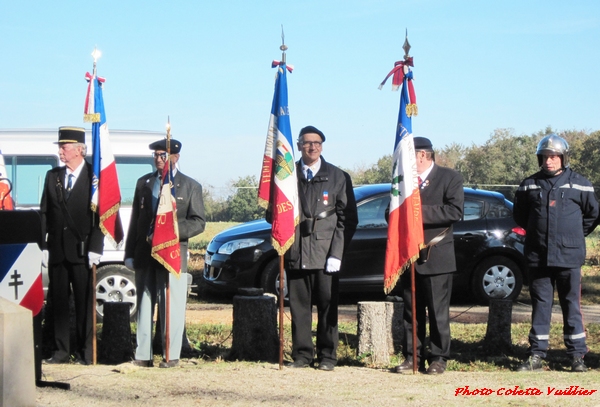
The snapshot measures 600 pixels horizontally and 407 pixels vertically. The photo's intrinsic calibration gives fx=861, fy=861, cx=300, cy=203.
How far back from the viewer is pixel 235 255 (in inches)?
515

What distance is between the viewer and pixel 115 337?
8945mm

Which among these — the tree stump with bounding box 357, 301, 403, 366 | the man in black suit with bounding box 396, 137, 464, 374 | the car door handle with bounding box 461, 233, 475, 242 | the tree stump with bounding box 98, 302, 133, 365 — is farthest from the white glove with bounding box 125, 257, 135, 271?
the car door handle with bounding box 461, 233, 475, 242

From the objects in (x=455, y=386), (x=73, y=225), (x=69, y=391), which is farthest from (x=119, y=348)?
(x=455, y=386)

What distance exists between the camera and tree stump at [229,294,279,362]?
861 cm

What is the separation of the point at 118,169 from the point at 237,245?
2358 millimetres

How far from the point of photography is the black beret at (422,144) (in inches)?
309

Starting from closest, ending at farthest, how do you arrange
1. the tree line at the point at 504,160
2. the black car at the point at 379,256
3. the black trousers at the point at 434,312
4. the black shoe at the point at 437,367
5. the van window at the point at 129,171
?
the black shoe at the point at 437,367, the black trousers at the point at 434,312, the van window at the point at 129,171, the black car at the point at 379,256, the tree line at the point at 504,160

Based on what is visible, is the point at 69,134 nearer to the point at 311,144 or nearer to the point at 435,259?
the point at 311,144

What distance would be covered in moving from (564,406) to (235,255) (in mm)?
7525

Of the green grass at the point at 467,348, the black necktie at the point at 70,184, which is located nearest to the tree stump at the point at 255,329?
the green grass at the point at 467,348

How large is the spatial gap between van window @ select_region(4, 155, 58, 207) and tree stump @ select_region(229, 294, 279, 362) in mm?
4241

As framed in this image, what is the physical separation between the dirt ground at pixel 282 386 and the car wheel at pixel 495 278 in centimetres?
531

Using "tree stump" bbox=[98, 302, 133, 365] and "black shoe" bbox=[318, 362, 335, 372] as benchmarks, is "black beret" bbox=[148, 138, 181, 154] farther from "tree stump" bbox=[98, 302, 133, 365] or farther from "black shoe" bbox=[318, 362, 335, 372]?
"black shoe" bbox=[318, 362, 335, 372]

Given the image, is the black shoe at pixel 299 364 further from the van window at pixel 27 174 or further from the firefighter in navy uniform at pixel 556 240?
the van window at pixel 27 174
